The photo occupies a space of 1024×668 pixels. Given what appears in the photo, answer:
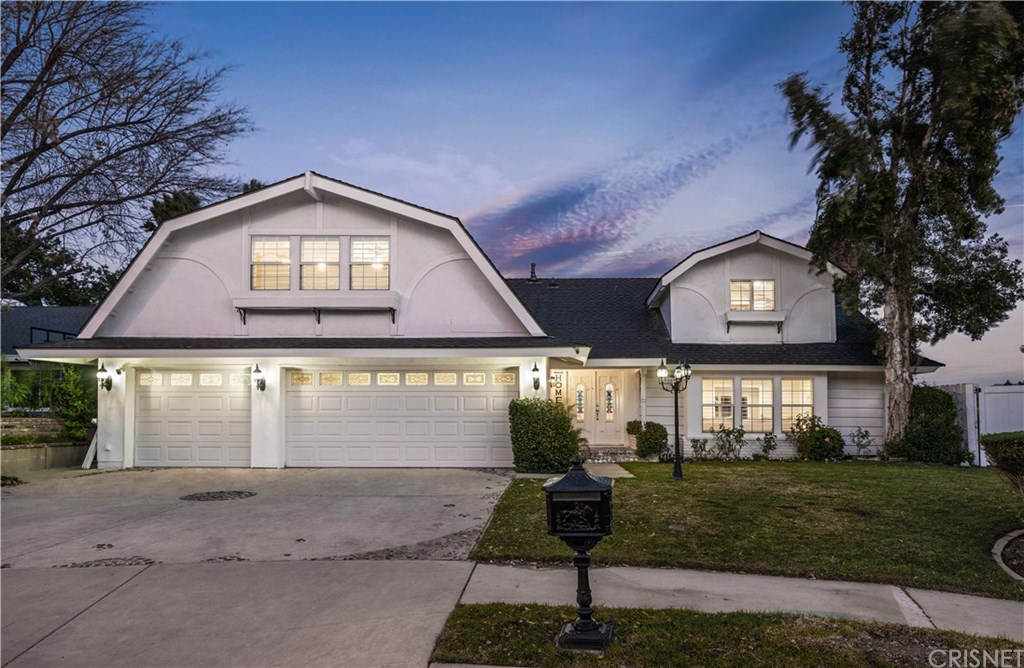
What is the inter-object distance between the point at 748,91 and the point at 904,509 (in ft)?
37.9

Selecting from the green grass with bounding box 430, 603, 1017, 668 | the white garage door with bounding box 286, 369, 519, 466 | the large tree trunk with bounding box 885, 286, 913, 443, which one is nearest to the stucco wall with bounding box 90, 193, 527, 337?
the white garage door with bounding box 286, 369, 519, 466

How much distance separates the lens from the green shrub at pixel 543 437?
41.5 ft

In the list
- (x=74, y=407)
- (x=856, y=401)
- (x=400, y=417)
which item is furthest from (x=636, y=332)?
(x=74, y=407)

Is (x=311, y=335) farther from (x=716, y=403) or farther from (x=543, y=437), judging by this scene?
(x=716, y=403)

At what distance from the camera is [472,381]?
14.1m

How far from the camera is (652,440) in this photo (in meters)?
15.0

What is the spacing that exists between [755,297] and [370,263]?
32.8ft

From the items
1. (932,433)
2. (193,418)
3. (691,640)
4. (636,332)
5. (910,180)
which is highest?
(910,180)

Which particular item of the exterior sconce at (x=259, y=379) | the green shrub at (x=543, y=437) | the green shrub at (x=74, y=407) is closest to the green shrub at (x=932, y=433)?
the green shrub at (x=543, y=437)

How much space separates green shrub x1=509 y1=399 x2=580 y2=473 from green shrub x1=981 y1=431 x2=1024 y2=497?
7267 millimetres

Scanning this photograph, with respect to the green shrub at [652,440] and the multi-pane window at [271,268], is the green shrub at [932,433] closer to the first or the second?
the green shrub at [652,440]

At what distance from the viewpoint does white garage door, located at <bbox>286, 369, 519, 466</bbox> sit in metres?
14.0

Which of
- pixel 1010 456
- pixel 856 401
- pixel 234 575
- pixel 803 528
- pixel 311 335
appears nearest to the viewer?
pixel 234 575

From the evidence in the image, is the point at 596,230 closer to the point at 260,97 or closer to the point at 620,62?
the point at 620,62
